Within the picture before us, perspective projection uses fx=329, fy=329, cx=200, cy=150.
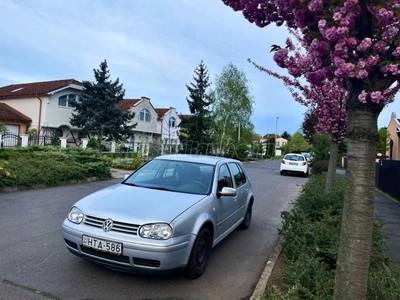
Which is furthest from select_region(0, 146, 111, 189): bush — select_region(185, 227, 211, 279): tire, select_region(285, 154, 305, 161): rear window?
select_region(285, 154, 305, 161): rear window

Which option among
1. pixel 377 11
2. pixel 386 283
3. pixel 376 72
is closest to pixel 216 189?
pixel 386 283

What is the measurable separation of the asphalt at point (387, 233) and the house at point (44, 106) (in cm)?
2568

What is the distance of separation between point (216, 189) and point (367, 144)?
9.66ft

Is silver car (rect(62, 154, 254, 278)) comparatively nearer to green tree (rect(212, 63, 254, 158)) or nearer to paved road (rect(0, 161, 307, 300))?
paved road (rect(0, 161, 307, 300))

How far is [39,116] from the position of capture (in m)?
28.2

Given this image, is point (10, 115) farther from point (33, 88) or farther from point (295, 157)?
point (295, 157)

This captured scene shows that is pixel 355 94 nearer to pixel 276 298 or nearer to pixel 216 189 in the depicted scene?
pixel 276 298

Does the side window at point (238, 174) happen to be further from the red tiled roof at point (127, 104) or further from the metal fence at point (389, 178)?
the red tiled roof at point (127, 104)

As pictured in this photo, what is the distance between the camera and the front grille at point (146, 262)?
12.2 feet

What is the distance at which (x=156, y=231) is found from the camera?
3.77 meters

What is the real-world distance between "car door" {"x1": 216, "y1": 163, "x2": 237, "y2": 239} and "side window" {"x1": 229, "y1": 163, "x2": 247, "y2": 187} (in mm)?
328

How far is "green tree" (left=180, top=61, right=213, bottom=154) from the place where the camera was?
114ft

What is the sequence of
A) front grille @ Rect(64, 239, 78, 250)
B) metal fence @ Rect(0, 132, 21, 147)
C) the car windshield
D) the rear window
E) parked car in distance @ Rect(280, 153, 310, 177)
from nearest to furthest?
1. front grille @ Rect(64, 239, 78, 250)
2. the car windshield
3. metal fence @ Rect(0, 132, 21, 147)
4. parked car in distance @ Rect(280, 153, 310, 177)
5. the rear window

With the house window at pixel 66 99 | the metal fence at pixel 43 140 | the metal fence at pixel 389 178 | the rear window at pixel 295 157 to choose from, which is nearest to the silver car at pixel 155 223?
the metal fence at pixel 389 178
